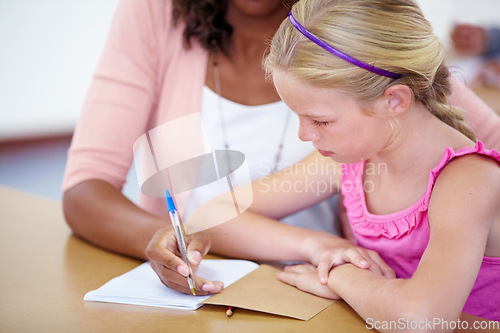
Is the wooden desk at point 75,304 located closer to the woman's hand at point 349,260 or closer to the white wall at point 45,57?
the woman's hand at point 349,260

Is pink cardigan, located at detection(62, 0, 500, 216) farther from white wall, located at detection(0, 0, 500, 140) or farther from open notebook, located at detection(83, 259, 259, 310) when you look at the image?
white wall, located at detection(0, 0, 500, 140)

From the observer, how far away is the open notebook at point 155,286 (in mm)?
976

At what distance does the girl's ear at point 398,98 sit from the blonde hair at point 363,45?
12 mm

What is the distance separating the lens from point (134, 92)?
1439 mm

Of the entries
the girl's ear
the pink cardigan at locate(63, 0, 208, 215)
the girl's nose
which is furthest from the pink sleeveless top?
the pink cardigan at locate(63, 0, 208, 215)

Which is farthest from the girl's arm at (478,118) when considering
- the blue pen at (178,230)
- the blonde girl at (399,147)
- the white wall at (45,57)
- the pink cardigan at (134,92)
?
the white wall at (45,57)

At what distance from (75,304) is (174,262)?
0.18 metres

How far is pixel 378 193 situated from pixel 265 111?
449 millimetres

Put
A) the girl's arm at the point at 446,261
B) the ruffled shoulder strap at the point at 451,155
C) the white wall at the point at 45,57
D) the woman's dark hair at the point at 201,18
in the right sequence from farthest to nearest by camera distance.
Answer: the white wall at the point at 45,57, the woman's dark hair at the point at 201,18, the ruffled shoulder strap at the point at 451,155, the girl's arm at the point at 446,261

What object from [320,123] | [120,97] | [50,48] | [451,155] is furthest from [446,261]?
[50,48]

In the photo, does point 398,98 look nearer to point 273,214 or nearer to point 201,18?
point 273,214

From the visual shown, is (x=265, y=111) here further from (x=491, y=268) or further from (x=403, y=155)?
(x=491, y=268)

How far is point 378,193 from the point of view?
116 centimetres

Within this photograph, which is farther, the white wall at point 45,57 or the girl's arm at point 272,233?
the white wall at point 45,57
